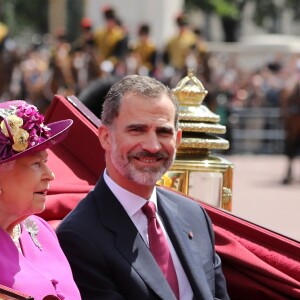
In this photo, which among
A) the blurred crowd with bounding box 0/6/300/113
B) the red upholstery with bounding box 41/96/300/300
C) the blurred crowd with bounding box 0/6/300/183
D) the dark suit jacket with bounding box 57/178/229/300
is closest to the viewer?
the dark suit jacket with bounding box 57/178/229/300

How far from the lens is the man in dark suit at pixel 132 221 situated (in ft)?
13.2

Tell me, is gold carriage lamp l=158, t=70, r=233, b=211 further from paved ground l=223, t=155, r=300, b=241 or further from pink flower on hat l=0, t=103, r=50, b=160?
paved ground l=223, t=155, r=300, b=241

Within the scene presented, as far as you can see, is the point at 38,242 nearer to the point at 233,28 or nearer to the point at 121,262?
the point at 121,262

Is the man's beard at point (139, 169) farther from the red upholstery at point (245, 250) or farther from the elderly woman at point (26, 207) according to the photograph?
the red upholstery at point (245, 250)

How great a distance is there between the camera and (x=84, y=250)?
4.03 meters

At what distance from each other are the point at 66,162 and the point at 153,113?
917 millimetres

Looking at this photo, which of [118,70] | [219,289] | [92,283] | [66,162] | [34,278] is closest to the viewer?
[34,278]

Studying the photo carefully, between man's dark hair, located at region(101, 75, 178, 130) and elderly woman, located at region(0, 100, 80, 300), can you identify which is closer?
elderly woman, located at region(0, 100, 80, 300)

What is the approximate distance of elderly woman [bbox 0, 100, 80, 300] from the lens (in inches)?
143

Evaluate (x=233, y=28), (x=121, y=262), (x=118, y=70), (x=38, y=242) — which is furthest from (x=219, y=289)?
(x=233, y=28)

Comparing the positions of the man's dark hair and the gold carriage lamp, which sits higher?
the man's dark hair

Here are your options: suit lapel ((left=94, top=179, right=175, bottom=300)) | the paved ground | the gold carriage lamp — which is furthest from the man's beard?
the paved ground

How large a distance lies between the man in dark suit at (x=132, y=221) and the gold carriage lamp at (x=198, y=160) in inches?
44.5

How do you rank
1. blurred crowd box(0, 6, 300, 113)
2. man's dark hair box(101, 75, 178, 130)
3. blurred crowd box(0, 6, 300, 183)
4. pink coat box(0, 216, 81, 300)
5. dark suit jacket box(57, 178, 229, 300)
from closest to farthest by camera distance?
pink coat box(0, 216, 81, 300) < dark suit jacket box(57, 178, 229, 300) < man's dark hair box(101, 75, 178, 130) < blurred crowd box(0, 6, 300, 183) < blurred crowd box(0, 6, 300, 113)
